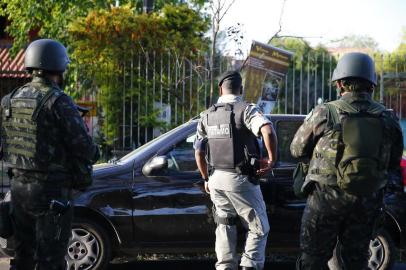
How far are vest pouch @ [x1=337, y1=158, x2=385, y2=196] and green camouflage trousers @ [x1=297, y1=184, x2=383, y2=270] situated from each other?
3.3 inches

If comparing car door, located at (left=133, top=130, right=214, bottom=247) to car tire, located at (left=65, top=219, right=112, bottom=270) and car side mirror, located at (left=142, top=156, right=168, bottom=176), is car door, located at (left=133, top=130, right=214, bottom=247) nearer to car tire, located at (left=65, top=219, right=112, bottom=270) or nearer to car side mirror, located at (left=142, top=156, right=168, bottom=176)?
car side mirror, located at (left=142, top=156, right=168, bottom=176)

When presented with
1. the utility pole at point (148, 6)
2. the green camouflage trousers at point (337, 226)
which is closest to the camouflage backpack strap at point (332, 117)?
the green camouflage trousers at point (337, 226)

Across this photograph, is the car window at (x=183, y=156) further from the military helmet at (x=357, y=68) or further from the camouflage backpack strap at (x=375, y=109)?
the camouflage backpack strap at (x=375, y=109)

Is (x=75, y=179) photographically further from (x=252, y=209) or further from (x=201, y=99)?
(x=201, y=99)

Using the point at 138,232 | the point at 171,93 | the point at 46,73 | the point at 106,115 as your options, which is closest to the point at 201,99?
the point at 171,93

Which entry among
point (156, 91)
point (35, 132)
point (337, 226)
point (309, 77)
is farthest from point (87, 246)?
point (309, 77)

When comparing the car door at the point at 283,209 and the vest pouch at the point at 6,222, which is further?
the car door at the point at 283,209

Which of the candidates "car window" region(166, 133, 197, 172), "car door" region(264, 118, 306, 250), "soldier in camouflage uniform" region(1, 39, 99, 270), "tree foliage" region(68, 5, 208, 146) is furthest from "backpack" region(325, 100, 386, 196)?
"tree foliage" region(68, 5, 208, 146)

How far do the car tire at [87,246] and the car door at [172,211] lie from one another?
0.34 meters

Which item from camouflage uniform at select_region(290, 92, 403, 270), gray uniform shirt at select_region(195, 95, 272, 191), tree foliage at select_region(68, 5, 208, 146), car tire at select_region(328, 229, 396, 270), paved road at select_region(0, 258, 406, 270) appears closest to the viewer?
camouflage uniform at select_region(290, 92, 403, 270)

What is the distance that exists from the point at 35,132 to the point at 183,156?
219 centimetres

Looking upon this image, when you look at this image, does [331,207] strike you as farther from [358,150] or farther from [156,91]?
[156,91]

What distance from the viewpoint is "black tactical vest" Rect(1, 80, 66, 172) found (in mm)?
3973

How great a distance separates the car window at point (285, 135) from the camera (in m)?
6.04
